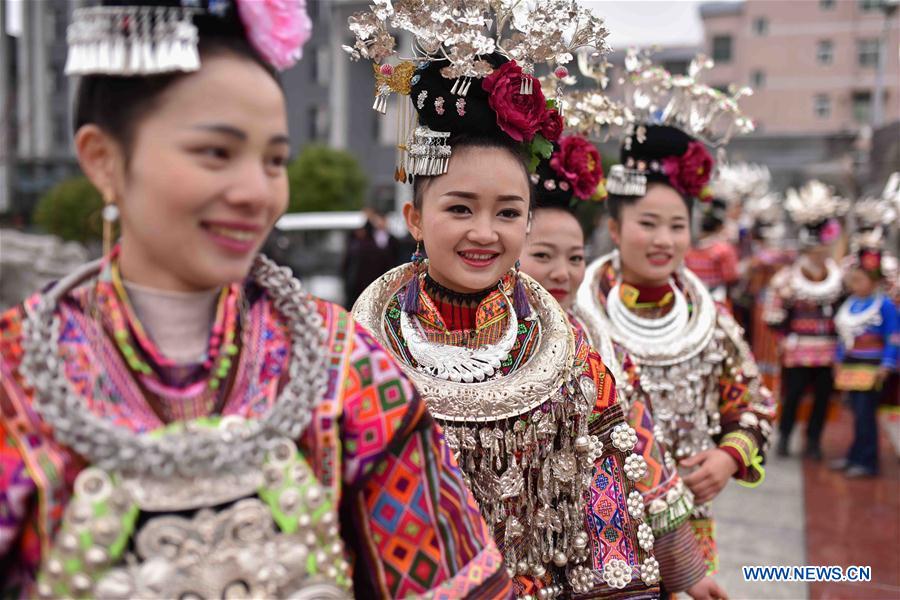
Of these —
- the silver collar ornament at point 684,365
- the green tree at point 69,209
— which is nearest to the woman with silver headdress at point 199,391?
the silver collar ornament at point 684,365

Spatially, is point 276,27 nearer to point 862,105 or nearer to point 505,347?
point 505,347

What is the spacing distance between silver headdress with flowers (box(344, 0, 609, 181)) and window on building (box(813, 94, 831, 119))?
38407 millimetres

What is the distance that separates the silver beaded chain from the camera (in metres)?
1.09

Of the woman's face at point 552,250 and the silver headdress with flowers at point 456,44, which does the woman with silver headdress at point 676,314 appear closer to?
the woman's face at point 552,250

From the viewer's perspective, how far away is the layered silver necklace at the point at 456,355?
→ 1.94 metres

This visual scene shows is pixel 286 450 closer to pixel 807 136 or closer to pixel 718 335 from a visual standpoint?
pixel 718 335

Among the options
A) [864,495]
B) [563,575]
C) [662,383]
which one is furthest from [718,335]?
[864,495]

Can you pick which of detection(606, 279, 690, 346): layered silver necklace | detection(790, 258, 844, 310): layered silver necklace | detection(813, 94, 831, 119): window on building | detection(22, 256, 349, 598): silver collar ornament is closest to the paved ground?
detection(790, 258, 844, 310): layered silver necklace

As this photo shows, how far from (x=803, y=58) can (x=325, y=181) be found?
22769 millimetres

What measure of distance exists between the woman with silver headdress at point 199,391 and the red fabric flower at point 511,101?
2.36 feet

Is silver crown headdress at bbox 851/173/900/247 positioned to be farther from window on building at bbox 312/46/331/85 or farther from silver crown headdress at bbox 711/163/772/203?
window on building at bbox 312/46/331/85

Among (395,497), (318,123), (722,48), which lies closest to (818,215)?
(395,497)

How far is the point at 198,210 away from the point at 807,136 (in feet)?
109

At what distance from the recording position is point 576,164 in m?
2.78
